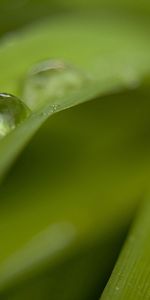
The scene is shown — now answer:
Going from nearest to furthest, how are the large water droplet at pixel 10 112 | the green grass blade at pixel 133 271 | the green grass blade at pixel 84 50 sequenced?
the green grass blade at pixel 133 271 < the large water droplet at pixel 10 112 < the green grass blade at pixel 84 50

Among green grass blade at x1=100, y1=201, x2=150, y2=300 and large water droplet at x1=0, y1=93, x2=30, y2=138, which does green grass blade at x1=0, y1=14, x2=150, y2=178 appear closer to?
large water droplet at x1=0, y1=93, x2=30, y2=138

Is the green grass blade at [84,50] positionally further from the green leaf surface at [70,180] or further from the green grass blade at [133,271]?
the green grass blade at [133,271]

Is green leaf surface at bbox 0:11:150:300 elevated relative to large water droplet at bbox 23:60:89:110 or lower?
lower

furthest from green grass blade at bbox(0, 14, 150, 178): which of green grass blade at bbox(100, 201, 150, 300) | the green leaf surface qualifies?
green grass blade at bbox(100, 201, 150, 300)

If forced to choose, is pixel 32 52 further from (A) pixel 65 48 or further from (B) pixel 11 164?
(B) pixel 11 164

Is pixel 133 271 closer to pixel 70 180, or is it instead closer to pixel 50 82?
Answer: pixel 70 180

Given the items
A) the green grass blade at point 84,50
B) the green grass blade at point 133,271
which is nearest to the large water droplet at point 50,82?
the green grass blade at point 84,50
